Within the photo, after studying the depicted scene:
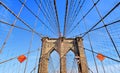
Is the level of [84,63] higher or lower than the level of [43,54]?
lower

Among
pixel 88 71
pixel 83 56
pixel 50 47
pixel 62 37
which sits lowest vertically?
pixel 88 71

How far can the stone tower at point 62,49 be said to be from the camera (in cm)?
1302

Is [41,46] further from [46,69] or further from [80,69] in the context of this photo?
[80,69]

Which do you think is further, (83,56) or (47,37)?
(47,37)

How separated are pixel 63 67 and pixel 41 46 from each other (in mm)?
3512

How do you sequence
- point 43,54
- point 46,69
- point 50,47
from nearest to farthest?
point 46,69 → point 43,54 → point 50,47

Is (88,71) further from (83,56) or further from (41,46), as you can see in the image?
(41,46)

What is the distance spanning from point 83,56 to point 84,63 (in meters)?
0.87

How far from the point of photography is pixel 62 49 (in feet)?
48.5

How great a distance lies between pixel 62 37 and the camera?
15.2 metres

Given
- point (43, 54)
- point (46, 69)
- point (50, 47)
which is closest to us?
point (46, 69)

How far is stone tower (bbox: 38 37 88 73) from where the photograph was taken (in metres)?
13.0

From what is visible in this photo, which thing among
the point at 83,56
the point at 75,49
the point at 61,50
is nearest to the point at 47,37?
the point at 61,50

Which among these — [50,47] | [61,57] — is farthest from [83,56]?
[50,47]
